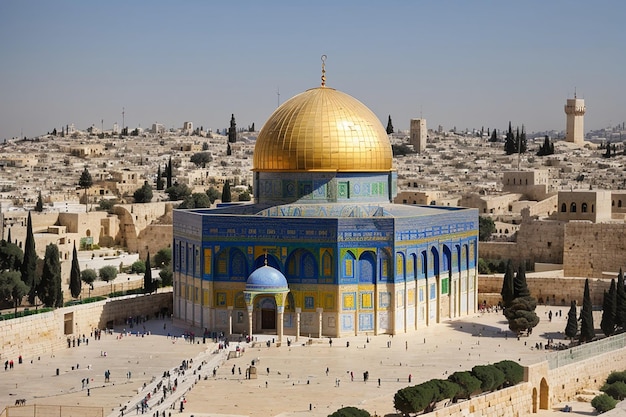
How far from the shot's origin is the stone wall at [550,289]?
37.3m

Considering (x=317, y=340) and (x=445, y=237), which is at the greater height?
(x=445, y=237)

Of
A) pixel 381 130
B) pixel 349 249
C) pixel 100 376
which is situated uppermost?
pixel 381 130

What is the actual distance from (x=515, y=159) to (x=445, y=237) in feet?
190

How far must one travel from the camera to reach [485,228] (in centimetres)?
5103

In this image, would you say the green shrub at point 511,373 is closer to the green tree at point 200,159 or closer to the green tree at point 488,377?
the green tree at point 488,377

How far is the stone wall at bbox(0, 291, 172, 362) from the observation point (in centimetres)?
2972

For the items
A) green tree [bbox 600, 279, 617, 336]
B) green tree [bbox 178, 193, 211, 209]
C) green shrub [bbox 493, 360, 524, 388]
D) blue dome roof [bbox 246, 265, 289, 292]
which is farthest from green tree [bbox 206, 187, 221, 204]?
green shrub [bbox 493, 360, 524, 388]

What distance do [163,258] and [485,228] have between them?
13.4 metres

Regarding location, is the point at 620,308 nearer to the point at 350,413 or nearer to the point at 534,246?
the point at 350,413

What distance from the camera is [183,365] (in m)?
28.5

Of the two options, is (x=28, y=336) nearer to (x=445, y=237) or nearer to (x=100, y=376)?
(x=100, y=376)

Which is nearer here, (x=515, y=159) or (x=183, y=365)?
(x=183, y=365)

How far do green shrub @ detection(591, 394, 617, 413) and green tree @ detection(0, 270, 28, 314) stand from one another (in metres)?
17.2

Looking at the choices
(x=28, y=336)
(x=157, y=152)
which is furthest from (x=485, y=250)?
(x=157, y=152)
